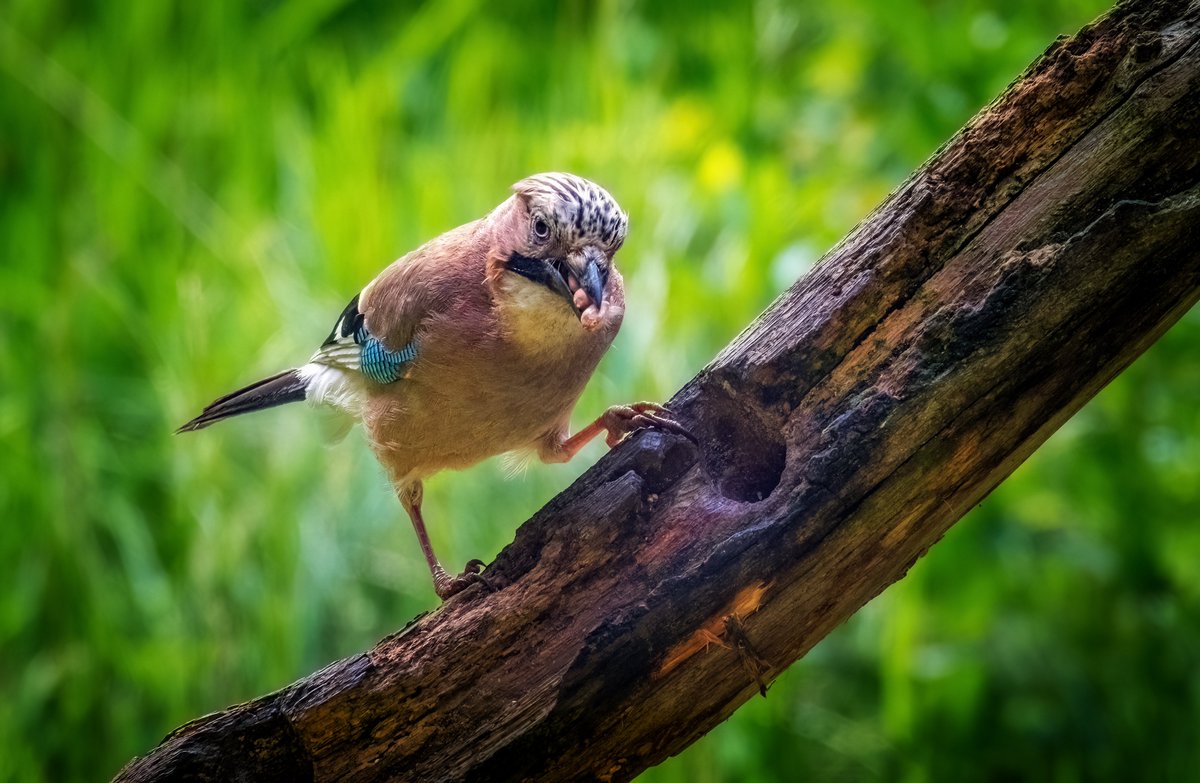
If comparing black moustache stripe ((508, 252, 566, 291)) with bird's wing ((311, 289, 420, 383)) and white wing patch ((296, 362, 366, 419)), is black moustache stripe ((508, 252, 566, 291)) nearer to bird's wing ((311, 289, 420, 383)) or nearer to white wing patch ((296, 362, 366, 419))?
bird's wing ((311, 289, 420, 383))

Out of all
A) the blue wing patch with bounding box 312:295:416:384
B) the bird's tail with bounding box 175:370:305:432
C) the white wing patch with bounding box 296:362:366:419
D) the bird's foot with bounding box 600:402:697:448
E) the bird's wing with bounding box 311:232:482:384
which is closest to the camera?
the bird's foot with bounding box 600:402:697:448

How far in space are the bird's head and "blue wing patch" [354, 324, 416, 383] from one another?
40cm

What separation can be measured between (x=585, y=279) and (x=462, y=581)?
76cm

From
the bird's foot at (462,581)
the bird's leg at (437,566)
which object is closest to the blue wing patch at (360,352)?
the bird's leg at (437,566)

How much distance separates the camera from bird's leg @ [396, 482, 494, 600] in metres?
2.70

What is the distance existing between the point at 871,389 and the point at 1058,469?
211 cm

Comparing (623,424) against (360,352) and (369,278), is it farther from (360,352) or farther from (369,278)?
(369,278)

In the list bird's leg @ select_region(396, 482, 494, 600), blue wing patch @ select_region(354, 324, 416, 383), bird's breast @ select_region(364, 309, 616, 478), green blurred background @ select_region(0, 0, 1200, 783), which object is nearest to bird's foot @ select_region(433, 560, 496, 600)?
bird's leg @ select_region(396, 482, 494, 600)

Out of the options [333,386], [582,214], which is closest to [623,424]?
[582,214]

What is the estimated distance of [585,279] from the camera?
2.79 m

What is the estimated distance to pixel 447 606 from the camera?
2.58m

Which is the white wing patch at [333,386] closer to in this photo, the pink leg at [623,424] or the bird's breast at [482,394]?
the bird's breast at [482,394]

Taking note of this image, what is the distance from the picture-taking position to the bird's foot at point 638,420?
2475 millimetres

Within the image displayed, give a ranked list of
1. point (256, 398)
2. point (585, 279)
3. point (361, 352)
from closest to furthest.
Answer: point (585, 279), point (361, 352), point (256, 398)
